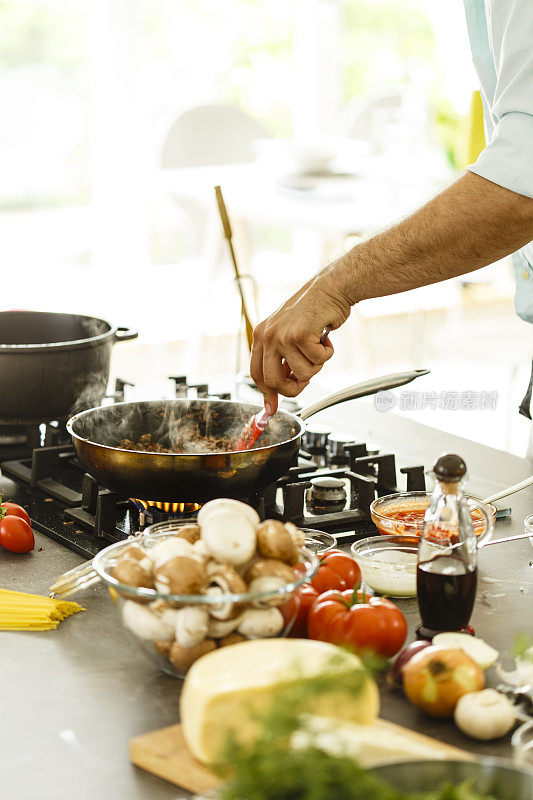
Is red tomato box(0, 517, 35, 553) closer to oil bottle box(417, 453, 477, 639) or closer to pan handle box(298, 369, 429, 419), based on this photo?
pan handle box(298, 369, 429, 419)

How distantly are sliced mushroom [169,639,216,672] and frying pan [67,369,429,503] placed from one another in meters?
0.39

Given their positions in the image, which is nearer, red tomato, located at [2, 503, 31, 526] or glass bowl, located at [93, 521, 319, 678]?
glass bowl, located at [93, 521, 319, 678]

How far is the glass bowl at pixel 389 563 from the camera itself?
129 cm

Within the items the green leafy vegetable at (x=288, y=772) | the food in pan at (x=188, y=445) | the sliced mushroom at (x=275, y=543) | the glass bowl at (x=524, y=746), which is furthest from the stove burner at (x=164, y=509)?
the green leafy vegetable at (x=288, y=772)

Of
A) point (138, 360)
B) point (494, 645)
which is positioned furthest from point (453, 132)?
point (494, 645)

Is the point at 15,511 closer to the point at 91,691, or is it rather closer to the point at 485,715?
the point at 91,691

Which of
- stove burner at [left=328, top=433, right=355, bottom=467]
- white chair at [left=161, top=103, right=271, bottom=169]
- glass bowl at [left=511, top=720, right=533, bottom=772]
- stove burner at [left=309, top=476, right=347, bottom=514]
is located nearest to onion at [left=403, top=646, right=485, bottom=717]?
glass bowl at [left=511, top=720, right=533, bottom=772]

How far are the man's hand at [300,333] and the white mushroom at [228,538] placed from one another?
594mm

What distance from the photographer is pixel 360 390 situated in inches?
68.5

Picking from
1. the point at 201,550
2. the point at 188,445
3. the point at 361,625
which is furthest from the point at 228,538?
the point at 188,445

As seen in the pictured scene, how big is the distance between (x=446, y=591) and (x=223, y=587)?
0.28m

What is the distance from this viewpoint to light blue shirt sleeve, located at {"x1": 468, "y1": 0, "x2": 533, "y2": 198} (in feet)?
4.79

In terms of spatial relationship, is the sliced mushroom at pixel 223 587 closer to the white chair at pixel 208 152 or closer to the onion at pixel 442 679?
the onion at pixel 442 679

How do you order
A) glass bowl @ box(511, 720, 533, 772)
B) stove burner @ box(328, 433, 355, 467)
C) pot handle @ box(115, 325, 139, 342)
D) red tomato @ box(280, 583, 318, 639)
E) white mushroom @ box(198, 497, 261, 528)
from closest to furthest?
glass bowl @ box(511, 720, 533, 772)
white mushroom @ box(198, 497, 261, 528)
red tomato @ box(280, 583, 318, 639)
stove burner @ box(328, 433, 355, 467)
pot handle @ box(115, 325, 139, 342)
